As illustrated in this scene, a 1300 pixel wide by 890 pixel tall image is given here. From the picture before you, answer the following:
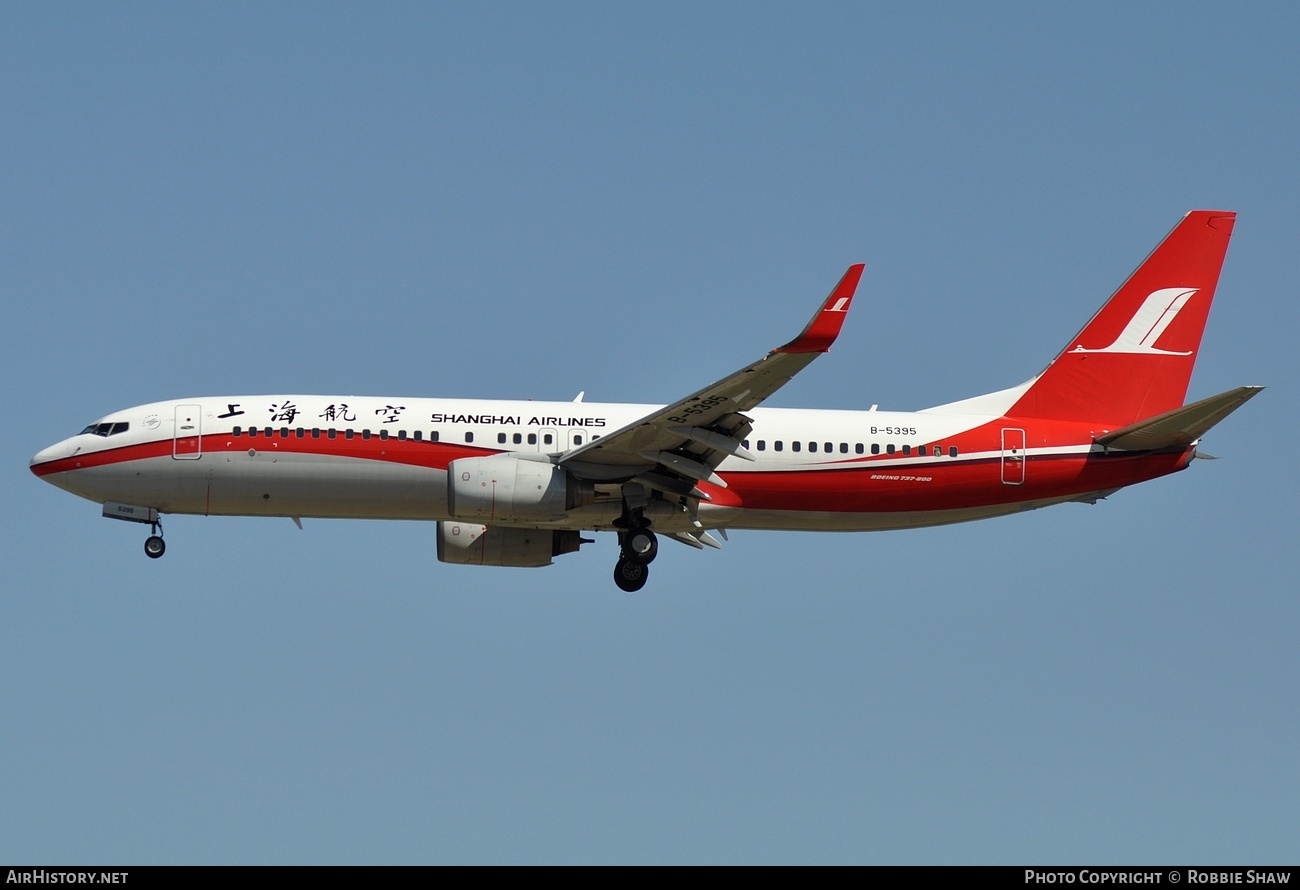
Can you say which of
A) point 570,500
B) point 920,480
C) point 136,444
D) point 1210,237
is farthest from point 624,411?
point 1210,237

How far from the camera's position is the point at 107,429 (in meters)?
38.6

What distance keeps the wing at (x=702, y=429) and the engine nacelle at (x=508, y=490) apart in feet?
1.80

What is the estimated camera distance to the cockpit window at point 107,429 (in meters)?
38.4

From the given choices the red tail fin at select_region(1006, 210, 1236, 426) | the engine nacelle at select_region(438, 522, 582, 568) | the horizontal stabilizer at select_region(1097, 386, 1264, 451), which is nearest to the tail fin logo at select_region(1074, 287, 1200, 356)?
the red tail fin at select_region(1006, 210, 1236, 426)

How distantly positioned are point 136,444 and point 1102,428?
21.9 m

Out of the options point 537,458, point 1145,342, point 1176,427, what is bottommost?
point 537,458

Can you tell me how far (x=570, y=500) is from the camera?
3731 cm

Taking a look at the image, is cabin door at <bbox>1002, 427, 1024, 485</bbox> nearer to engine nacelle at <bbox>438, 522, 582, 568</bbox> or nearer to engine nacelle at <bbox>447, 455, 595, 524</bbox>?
engine nacelle at <bbox>447, 455, 595, 524</bbox>

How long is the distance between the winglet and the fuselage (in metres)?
6.16

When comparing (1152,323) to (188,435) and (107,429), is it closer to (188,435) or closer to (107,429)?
(188,435)

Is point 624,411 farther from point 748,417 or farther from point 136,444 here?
point 136,444

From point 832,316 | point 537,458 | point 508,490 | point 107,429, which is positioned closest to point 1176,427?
point 832,316

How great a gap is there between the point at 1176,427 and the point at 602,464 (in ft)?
41.4
